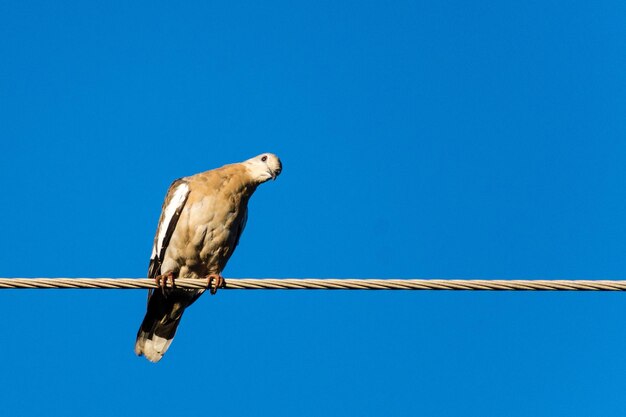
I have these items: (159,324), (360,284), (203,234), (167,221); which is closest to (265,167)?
(203,234)

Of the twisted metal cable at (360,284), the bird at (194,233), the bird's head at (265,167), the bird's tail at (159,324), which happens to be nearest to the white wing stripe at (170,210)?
the bird at (194,233)

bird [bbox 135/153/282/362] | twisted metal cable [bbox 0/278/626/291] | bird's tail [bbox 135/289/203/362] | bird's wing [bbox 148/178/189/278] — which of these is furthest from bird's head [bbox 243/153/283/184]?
twisted metal cable [bbox 0/278/626/291]

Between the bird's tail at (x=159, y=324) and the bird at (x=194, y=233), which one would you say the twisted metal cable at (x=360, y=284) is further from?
the bird's tail at (x=159, y=324)

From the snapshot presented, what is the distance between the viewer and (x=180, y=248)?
894 centimetres

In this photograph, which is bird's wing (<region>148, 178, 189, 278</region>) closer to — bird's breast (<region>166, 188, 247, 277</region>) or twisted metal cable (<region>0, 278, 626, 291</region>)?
bird's breast (<region>166, 188, 247, 277</region>)

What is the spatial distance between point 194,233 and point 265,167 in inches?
37.3

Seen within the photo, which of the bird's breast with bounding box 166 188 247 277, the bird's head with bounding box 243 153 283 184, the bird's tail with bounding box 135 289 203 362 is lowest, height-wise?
the bird's tail with bounding box 135 289 203 362

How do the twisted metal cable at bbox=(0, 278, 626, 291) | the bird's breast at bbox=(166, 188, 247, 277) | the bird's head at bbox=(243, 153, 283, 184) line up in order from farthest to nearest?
1. the bird's head at bbox=(243, 153, 283, 184)
2. the bird's breast at bbox=(166, 188, 247, 277)
3. the twisted metal cable at bbox=(0, 278, 626, 291)

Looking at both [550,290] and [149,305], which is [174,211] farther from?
[550,290]

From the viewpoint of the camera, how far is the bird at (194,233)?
894cm

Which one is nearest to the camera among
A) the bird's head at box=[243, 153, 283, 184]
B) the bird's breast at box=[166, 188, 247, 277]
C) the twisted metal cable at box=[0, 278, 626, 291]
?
the twisted metal cable at box=[0, 278, 626, 291]

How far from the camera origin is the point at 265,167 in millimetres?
9211

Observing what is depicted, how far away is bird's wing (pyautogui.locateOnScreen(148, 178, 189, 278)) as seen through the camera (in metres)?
8.99

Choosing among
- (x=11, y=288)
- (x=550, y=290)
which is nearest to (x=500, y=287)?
(x=550, y=290)
